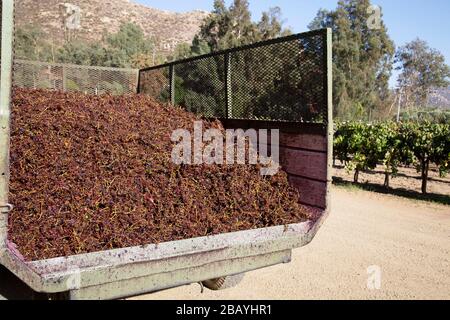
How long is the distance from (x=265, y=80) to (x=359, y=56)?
3562 centimetres

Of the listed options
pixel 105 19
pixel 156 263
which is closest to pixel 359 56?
pixel 156 263

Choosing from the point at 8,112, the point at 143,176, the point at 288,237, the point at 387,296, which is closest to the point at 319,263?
the point at 387,296

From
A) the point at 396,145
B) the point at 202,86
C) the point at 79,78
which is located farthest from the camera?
the point at 396,145

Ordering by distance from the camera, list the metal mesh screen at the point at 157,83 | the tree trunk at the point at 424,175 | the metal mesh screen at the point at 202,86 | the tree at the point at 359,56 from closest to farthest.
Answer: the metal mesh screen at the point at 202,86 → the metal mesh screen at the point at 157,83 → the tree trunk at the point at 424,175 → the tree at the point at 359,56

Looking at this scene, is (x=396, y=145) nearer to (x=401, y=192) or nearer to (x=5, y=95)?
(x=401, y=192)

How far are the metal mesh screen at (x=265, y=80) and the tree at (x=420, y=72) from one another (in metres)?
48.6

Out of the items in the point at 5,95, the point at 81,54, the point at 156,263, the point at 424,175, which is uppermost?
the point at 81,54

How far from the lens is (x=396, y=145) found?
10461mm

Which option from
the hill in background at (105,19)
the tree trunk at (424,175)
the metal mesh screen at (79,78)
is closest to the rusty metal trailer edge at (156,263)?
the metal mesh screen at (79,78)

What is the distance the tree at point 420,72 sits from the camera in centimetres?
4781

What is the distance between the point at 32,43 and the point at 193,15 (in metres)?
41.2

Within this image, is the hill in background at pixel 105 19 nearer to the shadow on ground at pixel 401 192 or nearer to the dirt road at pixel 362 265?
the shadow on ground at pixel 401 192

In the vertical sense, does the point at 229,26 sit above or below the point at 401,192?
above

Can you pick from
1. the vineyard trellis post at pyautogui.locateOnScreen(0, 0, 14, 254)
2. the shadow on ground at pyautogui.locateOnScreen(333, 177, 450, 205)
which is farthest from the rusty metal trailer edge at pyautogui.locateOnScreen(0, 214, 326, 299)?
the shadow on ground at pyautogui.locateOnScreen(333, 177, 450, 205)
